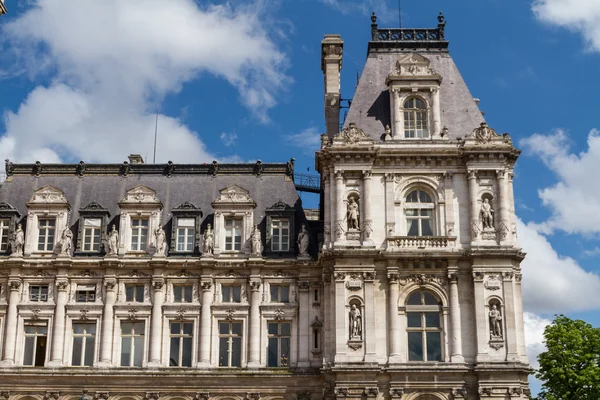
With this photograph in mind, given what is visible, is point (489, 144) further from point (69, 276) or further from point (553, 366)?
point (69, 276)

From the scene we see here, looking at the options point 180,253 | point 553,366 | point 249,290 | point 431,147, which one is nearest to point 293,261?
point 249,290

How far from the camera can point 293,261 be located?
5528 cm

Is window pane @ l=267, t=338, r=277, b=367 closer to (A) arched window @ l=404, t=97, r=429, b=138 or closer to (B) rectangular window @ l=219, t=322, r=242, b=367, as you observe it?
(B) rectangular window @ l=219, t=322, r=242, b=367

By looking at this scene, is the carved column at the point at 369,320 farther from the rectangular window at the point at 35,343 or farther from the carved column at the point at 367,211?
the rectangular window at the point at 35,343

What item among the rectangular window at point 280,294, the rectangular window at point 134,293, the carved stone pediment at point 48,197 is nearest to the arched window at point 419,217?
the rectangular window at point 280,294

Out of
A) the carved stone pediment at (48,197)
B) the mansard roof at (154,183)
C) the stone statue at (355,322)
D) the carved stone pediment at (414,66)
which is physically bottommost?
the stone statue at (355,322)

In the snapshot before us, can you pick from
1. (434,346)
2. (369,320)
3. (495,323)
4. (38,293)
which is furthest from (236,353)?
(495,323)

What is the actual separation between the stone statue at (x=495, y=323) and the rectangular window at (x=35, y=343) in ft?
86.4

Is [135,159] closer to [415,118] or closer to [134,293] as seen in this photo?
[134,293]

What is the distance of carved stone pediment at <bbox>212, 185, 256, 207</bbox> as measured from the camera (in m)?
57.2

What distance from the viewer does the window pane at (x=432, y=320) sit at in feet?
171

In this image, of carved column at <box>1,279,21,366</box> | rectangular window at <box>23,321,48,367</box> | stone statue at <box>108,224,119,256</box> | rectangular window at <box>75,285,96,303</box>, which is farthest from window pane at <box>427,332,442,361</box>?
carved column at <box>1,279,21,366</box>

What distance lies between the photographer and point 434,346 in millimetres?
51719

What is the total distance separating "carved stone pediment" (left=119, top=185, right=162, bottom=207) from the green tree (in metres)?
27.7
